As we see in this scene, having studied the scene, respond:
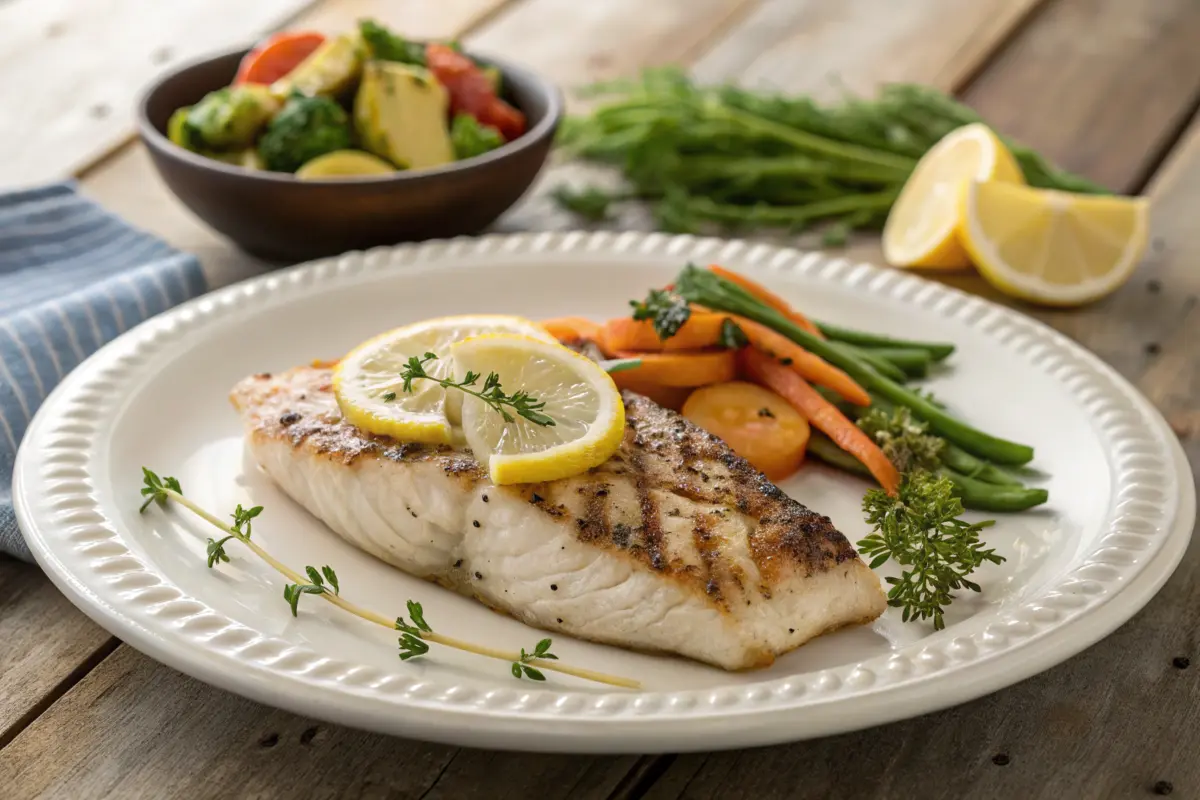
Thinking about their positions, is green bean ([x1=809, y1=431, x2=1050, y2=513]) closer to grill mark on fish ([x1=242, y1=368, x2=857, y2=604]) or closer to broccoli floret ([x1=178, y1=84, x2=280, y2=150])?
grill mark on fish ([x1=242, y1=368, x2=857, y2=604])

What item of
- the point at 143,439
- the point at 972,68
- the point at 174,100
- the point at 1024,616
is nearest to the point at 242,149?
the point at 174,100

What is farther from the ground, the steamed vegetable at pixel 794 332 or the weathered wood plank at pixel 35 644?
the steamed vegetable at pixel 794 332

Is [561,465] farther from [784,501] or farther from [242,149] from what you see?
[242,149]

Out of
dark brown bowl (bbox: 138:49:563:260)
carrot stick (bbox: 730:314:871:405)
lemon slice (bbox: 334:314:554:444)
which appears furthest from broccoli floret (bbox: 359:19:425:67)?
carrot stick (bbox: 730:314:871:405)

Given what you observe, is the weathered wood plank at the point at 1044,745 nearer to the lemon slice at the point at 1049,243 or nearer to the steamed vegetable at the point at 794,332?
the steamed vegetable at the point at 794,332

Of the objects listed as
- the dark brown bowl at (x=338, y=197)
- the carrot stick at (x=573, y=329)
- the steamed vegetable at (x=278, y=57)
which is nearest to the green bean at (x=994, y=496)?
the carrot stick at (x=573, y=329)

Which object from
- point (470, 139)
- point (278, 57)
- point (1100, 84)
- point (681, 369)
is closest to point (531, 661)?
point (681, 369)
